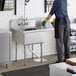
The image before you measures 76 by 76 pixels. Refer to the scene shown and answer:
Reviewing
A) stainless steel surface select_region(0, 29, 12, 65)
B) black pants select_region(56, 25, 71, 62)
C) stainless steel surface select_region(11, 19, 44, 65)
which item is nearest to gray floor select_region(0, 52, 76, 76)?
stainless steel surface select_region(0, 29, 12, 65)

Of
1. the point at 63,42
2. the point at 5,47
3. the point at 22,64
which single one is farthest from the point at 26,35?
the point at 63,42

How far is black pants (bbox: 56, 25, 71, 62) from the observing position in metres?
5.21

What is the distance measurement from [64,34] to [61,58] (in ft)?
1.65

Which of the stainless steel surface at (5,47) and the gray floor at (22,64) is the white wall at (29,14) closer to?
the gray floor at (22,64)

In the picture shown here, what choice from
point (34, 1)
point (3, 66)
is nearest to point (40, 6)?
point (34, 1)

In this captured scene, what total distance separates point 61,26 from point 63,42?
41 centimetres

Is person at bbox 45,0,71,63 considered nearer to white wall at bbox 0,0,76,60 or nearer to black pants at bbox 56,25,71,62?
black pants at bbox 56,25,71,62

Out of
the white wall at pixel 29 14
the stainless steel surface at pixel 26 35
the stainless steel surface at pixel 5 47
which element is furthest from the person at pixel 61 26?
the stainless steel surface at pixel 5 47

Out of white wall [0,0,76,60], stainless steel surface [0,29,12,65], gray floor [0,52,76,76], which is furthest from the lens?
white wall [0,0,76,60]

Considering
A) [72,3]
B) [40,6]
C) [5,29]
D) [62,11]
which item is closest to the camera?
[62,11]

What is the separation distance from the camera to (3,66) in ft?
17.3

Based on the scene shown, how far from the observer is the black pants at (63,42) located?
5.21 metres

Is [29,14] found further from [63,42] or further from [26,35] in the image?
[63,42]

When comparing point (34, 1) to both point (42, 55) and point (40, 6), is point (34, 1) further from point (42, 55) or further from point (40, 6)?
point (42, 55)
